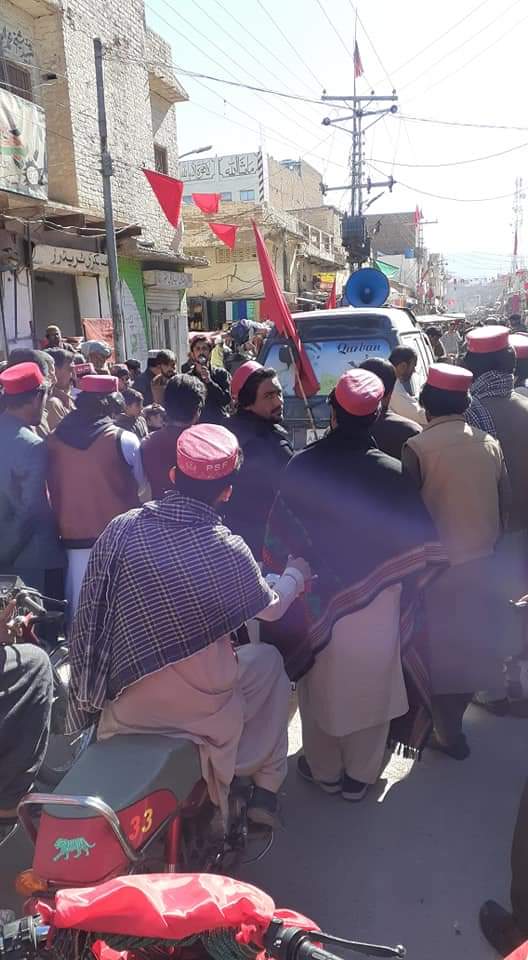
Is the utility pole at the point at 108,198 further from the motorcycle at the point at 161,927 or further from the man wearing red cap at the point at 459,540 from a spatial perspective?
the motorcycle at the point at 161,927

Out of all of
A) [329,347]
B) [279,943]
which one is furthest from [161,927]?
[329,347]

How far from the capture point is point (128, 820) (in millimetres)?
1863

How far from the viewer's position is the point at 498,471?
10.7 feet

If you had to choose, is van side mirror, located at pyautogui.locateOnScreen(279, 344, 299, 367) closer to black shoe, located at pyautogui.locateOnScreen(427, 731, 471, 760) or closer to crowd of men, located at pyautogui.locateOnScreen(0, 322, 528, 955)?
crowd of men, located at pyautogui.locateOnScreen(0, 322, 528, 955)

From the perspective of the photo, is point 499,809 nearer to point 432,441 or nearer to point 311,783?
point 311,783

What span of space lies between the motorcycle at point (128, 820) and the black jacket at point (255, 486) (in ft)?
4.62

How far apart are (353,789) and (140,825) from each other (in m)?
1.44

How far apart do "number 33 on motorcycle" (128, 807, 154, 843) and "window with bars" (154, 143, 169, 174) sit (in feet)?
60.9

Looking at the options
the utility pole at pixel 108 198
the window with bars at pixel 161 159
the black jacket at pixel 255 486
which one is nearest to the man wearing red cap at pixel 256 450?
the black jacket at pixel 255 486

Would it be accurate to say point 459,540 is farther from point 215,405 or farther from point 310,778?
point 215,405

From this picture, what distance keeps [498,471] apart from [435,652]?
0.87m

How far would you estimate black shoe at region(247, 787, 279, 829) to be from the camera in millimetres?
2486

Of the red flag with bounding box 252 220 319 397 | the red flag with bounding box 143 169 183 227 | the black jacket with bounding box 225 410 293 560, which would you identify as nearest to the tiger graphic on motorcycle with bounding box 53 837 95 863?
the black jacket with bounding box 225 410 293 560

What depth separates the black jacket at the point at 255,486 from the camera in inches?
142
